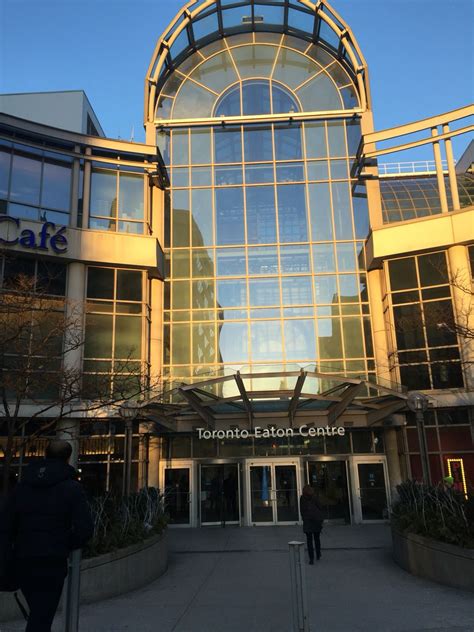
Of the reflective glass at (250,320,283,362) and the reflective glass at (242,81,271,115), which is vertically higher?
the reflective glass at (242,81,271,115)

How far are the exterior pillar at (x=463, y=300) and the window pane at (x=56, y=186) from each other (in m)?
15.2

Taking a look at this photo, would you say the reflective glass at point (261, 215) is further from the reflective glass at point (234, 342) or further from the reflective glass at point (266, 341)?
the reflective glass at point (234, 342)

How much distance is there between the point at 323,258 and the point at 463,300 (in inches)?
233

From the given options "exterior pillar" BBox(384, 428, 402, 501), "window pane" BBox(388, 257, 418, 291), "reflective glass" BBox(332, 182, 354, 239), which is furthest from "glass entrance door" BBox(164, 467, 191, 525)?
"reflective glass" BBox(332, 182, 354, 239)

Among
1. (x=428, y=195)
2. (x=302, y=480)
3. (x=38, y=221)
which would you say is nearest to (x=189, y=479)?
(x=302, y=480)

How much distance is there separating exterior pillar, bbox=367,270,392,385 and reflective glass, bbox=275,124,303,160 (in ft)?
21.9

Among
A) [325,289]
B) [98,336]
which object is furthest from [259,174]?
[98,336]

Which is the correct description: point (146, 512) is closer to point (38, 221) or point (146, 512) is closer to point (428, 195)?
point (38, 221)

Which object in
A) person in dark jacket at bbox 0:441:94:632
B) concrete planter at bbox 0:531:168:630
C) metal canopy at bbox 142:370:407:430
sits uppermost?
metal canopy at bbox 142:370:407:430

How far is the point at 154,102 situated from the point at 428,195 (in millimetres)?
13845

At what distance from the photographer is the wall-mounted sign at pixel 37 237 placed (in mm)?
18688

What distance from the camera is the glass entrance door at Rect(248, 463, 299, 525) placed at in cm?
1928

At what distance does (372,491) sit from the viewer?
19.6 meters

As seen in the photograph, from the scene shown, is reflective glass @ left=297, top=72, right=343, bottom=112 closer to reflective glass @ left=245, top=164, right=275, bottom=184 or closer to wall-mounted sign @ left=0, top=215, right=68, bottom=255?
reflective glass @ left=245, top=164, right=275, bottom=184
